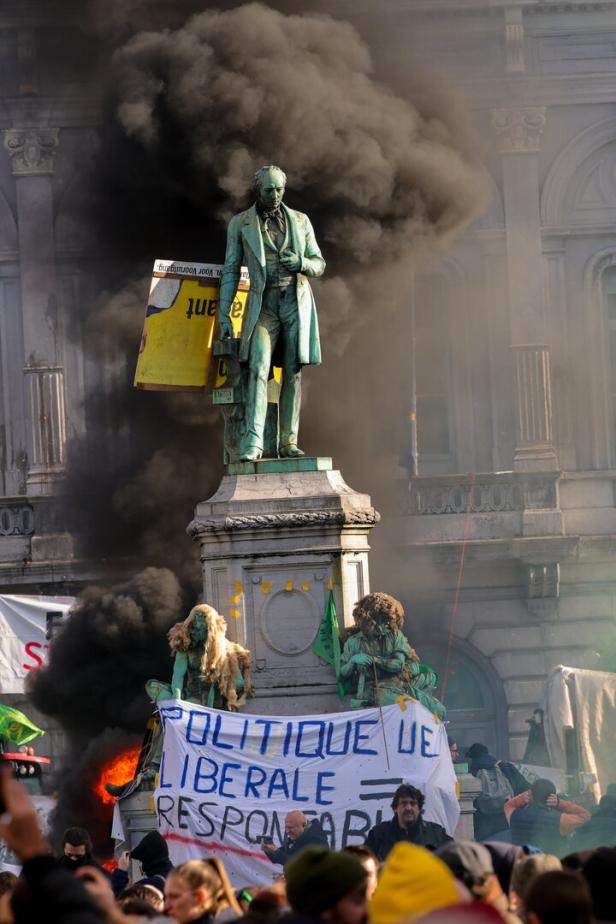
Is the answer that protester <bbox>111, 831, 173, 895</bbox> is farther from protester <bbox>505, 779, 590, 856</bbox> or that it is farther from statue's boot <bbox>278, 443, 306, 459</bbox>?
statue's boot <bbox>278, 443, 306, 459</bbox>

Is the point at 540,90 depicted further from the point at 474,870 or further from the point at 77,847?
the point at 474,870

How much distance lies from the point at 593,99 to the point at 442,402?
4.13 m

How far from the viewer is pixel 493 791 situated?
15.6 metres

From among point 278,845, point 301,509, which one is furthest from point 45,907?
point 301,509

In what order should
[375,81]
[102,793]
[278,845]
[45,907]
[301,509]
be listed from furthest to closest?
[375,81] → [102,793] → [301,509] → [278,845] → [45,907]

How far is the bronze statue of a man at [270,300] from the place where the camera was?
15.9 meters

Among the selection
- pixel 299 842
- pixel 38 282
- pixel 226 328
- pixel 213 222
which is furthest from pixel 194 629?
pixel 38 282

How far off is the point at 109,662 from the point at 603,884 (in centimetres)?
1813

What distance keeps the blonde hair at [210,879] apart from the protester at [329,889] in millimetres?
1370

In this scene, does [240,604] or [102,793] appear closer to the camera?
[240,604]

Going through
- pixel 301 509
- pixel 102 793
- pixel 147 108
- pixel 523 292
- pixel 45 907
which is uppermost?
pixel 147 108

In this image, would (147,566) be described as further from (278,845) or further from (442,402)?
(278,845)

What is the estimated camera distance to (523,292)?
3103cm

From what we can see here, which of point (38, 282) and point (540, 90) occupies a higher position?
point (540, 90)
